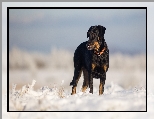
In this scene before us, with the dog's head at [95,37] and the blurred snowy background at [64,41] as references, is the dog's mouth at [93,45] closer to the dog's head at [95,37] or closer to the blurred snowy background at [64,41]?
the dog's head at [95,37]

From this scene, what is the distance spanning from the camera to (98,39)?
12.9 ft

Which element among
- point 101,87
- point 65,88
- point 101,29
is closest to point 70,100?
point 65,88

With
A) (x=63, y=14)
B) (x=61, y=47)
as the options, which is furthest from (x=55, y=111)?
(x=63, y=14)

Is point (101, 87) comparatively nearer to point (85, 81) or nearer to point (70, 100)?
point (85, 81)

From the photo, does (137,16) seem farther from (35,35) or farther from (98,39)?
(35,35)

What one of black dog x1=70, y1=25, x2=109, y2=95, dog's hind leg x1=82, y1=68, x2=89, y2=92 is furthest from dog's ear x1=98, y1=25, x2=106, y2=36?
dog's hind leg x1=82, y1=68, x2=89, y2=92

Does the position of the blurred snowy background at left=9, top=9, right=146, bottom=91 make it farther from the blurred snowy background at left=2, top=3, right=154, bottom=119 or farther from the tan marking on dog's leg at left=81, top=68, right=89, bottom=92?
the tan marking on dog's leg at left=81, top=68, right=89, bottom=92

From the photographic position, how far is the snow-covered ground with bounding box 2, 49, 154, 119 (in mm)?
4012

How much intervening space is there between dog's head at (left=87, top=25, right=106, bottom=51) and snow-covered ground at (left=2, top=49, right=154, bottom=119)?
0.20 m

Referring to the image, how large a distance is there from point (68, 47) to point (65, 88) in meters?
0.35

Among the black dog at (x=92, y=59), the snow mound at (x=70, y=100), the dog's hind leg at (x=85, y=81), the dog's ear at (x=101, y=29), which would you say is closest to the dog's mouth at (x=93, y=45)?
the black dog at (x=92, y=59)

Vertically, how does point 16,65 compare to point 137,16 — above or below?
below
